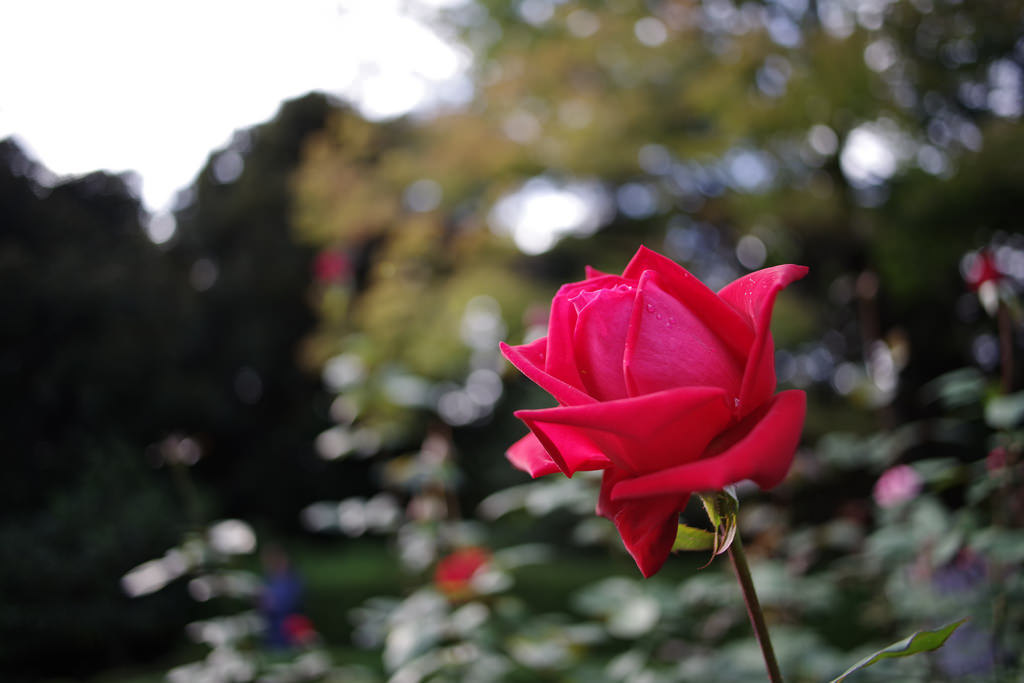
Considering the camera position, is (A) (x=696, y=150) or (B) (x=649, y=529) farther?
(A) (x=696, y=150)

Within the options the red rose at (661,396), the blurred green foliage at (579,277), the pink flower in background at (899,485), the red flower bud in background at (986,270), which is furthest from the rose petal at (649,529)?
the pink flower in background at (899,485)

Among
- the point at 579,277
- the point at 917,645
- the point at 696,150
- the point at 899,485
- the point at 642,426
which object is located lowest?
the point at 917,645

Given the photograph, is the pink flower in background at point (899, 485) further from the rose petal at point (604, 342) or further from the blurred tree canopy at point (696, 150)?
the rose petal at point (604, 342)

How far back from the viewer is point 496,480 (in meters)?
8.73

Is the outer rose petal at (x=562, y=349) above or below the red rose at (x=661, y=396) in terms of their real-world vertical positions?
above

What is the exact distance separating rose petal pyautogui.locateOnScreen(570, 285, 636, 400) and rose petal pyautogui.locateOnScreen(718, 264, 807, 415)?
0.06 meters

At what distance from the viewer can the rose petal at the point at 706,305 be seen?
33 centimetres

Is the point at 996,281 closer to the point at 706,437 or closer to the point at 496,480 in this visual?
the point at 706,437

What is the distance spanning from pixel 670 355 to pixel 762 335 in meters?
0.04

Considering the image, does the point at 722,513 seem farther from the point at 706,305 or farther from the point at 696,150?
the point at 696,150

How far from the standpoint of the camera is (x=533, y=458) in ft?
1.28

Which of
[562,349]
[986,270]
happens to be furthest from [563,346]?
[986,270]

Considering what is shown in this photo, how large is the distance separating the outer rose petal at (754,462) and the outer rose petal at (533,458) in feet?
0.29

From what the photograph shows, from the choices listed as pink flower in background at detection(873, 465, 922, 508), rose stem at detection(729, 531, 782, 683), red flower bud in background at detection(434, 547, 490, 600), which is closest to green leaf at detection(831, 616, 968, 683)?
rose stem at detection(729, 531, 782, 683)
